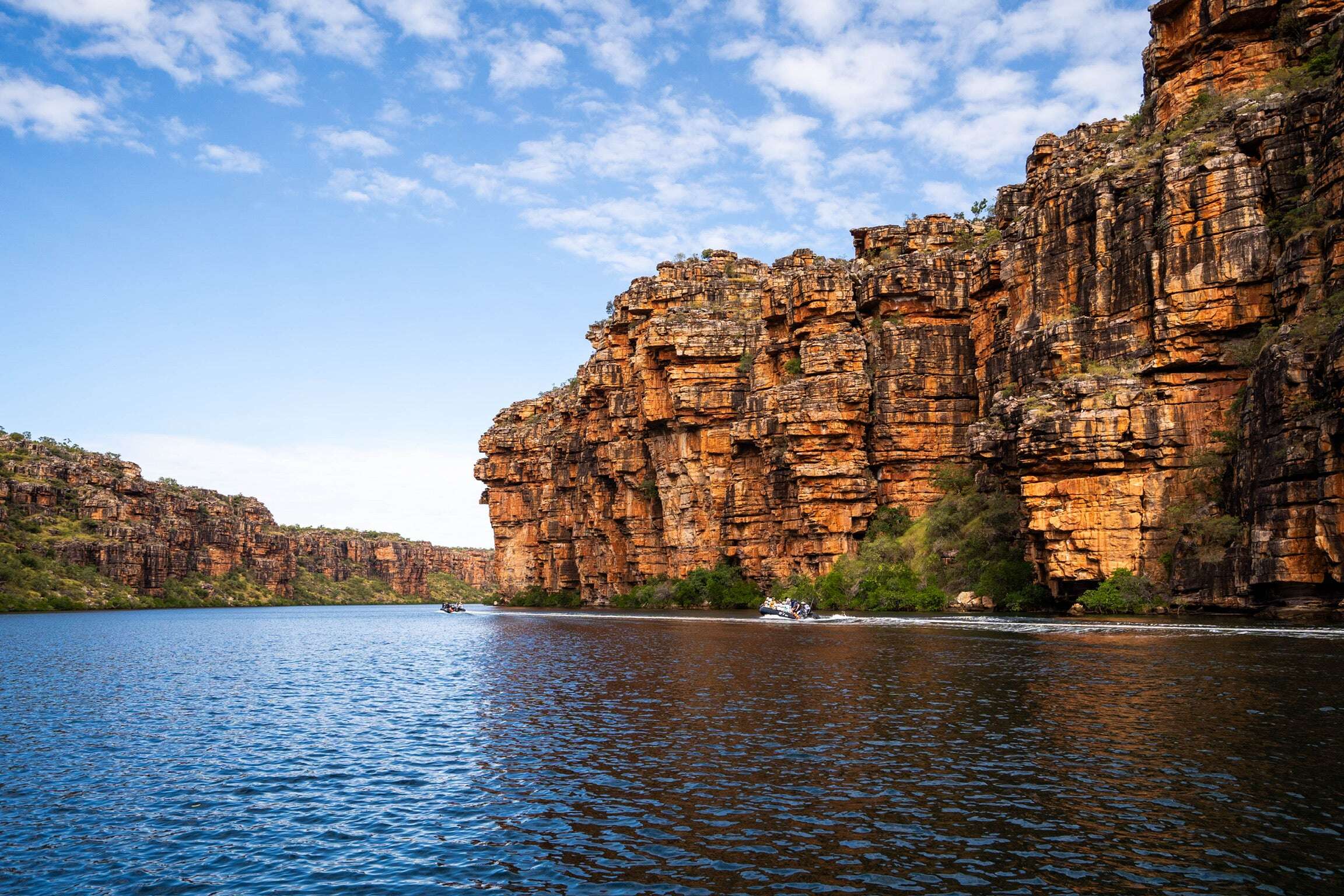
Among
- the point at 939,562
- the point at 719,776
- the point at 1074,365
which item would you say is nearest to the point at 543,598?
the point at 939,562

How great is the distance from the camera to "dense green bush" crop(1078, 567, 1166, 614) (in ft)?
179

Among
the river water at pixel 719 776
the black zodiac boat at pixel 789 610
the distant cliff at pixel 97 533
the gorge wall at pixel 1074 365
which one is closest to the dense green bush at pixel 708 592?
the gorge wall at pixel 1074 365

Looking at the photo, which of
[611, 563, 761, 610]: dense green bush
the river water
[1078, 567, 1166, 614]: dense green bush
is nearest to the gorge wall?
[1078, 567, 1166, 614]: dense green bush

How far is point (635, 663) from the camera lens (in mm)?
43938

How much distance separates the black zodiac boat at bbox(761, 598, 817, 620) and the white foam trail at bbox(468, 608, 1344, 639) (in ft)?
1.92

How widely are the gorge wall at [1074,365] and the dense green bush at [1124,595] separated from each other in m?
0.82

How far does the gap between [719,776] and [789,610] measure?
2038 inches

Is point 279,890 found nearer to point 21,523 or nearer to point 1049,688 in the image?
point 1049,688

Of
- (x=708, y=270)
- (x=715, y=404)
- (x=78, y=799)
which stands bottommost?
(x=78, y=799)

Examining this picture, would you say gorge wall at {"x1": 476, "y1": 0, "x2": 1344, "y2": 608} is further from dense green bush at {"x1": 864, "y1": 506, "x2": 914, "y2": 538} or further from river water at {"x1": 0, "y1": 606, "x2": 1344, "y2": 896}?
river water at {"x1": 0, "y1": 606, "x2": 1344, "y2": 896}

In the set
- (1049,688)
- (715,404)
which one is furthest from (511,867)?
(715,404)

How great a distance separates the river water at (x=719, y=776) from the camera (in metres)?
Result: 15.3

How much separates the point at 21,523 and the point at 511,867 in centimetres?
16064

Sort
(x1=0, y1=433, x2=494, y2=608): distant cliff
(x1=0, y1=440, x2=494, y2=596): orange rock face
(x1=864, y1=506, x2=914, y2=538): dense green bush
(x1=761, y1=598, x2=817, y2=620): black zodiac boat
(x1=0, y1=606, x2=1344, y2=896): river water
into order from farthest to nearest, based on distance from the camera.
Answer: (x1=0, y1=440, x2=494, y2=596): orange rock face → (x1=0, y1=433, x2=494, y2=608): distant cliff → (x1=864, y1=506, x2=914, y2=538): dense green bush → (x1=761, y1=598, x2=817, y2=620): black zodiac boat → (x1=0, y1=606, x2=1344, y2=896): river water
